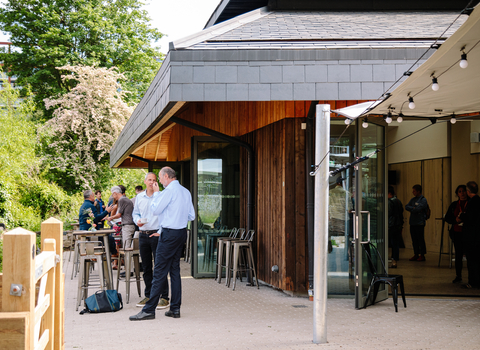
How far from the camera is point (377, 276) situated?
645 cm

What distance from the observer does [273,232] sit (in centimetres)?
782

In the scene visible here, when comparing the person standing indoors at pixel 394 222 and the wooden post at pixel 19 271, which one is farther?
the person standing indoors at pixel 394 222

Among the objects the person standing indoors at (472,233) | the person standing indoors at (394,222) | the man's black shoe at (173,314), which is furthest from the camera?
the person standing indoors at (394,222)

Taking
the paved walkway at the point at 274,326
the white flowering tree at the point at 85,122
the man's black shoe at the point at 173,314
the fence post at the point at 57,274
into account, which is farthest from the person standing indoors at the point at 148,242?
the white flowering tree at the point at 85,122

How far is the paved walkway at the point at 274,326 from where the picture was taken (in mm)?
4918

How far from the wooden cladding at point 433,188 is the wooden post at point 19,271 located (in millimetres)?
12226

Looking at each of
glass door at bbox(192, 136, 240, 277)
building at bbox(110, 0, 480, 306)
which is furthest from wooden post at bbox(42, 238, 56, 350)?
glass door at bbox(192, 136, 240, 277)

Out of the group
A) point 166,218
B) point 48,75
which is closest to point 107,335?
point 166,218

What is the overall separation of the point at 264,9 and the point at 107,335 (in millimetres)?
6825

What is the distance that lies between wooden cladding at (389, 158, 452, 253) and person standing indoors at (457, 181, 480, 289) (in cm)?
507

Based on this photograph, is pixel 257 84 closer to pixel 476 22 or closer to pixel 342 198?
pixel 342 198

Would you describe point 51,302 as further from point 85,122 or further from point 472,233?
point 85,122

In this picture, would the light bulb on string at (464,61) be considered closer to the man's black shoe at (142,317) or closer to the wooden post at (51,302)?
the wooden post at (51,302)

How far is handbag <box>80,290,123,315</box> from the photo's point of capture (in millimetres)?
6440
